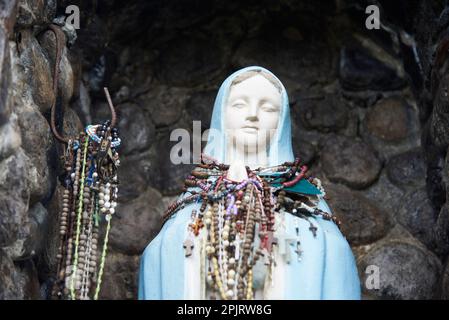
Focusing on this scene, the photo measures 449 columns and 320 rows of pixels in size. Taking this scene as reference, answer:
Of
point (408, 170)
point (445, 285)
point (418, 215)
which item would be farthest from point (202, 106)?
point (445, 285)

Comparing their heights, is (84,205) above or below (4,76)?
below

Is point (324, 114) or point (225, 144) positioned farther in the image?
point (324, 114)

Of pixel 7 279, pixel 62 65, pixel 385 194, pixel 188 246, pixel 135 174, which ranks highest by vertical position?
pixel 62 65

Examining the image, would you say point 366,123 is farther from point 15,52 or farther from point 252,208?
point 15,52

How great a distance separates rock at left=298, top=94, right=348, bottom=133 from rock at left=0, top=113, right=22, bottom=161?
1531mm

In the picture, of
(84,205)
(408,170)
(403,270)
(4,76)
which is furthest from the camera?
(408,170)

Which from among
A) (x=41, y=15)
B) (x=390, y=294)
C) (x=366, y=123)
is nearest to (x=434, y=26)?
(x=366, y=123)

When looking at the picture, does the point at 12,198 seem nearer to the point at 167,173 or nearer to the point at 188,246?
the point at 188,246

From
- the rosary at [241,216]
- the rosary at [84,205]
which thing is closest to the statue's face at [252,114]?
the rosary at [241,216]

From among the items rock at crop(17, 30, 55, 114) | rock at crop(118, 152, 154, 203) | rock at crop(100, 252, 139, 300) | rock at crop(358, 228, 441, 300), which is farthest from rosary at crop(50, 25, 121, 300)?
rock at crop(358, 228, 441, 300)

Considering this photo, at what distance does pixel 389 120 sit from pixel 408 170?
0.76 ft

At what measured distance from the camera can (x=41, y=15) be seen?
4.36m

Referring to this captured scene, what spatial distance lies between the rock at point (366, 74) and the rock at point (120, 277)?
1.17 metres

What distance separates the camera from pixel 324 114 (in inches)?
201
